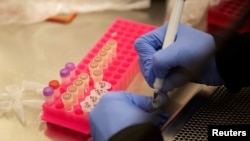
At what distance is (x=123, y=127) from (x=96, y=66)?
20 cm

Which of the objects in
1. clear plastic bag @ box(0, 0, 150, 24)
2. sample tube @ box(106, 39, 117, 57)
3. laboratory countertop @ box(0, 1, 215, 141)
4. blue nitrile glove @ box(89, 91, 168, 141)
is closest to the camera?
blue nitrile glove @ box(89, 91, 168, 141)

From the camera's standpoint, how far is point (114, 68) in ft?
2.85

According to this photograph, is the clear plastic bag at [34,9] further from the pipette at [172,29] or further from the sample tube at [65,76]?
the pipette at [172,29]

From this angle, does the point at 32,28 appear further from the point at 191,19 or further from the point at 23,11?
the point at 191,19

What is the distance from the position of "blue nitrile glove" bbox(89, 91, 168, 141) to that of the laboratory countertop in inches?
2.5

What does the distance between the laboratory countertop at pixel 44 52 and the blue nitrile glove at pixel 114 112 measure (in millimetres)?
63

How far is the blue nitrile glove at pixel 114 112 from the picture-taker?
694 mm

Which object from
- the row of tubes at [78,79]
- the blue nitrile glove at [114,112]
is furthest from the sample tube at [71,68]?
the blue nitrile glove at [114,112]

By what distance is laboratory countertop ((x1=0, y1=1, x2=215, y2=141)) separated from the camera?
2.63 ft

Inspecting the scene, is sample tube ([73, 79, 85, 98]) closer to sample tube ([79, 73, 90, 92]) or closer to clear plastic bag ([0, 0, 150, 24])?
sample tube ([79, 73, 90, 92])

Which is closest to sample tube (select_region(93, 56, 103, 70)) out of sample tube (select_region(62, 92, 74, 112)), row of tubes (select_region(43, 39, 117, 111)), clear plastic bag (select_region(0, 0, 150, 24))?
row of tubes (select_region(43, 39, 117, 111))

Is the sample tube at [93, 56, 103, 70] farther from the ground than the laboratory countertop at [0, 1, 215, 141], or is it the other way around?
the sample tube at [93, 56, 103, 70]

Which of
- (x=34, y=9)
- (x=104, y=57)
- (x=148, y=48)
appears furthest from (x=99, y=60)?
(x=34, y=9)

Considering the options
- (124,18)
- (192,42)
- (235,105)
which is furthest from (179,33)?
(124,18)
